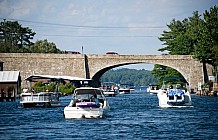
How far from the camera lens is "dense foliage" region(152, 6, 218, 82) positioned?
310 ft

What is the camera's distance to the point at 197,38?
100 m

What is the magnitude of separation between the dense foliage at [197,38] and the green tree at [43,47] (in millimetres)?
29535

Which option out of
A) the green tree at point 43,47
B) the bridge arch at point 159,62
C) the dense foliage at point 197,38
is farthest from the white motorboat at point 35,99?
the green tree at point 43,47

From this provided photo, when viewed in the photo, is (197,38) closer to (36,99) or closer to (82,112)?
(36,99)

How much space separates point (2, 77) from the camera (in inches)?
3516

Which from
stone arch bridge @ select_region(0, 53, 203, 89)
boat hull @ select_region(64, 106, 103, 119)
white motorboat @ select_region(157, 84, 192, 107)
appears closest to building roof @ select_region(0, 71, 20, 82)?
stone arch bridge @ select_region(0, 53, 203, 89)

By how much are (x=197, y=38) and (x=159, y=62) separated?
1618 centimetres

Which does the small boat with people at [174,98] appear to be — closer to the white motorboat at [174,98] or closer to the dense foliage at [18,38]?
the white motorboat at [174,98]

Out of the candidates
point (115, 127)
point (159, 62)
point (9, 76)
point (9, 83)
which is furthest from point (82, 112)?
point (159, 62)

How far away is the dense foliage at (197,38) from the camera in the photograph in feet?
310

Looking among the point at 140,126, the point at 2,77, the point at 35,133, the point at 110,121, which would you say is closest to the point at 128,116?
the point at 110,121

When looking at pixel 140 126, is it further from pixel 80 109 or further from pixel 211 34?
pixel 211 34

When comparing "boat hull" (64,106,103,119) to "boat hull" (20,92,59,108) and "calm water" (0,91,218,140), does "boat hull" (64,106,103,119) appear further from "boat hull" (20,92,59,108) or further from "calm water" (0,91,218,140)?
"boat hull" (20,92,59,108)

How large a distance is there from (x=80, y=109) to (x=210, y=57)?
55.8 meters
